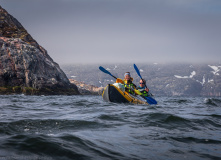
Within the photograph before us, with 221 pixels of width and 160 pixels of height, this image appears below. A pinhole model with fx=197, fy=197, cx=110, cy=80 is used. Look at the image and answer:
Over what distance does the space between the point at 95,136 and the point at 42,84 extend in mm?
60553

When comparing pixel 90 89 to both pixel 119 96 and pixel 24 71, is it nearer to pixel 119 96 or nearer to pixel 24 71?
pixel 24 71

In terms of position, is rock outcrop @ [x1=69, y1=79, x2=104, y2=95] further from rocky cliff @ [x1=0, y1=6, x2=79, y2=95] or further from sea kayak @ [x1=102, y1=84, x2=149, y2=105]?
sea kayak @ [x1=102, y1=84, x2=149, y2=105]

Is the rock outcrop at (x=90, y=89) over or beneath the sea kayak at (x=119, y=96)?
beneath

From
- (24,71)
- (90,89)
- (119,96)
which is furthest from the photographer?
(90,89)

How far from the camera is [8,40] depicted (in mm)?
61781

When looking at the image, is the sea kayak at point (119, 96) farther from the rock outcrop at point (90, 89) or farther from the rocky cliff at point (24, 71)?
the rock outcrop at point (90, 89)

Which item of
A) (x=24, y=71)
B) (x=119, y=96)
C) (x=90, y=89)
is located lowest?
(x=90, y=89)

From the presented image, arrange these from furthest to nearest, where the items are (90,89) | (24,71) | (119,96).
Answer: (90,89), (24,71), (119,96)

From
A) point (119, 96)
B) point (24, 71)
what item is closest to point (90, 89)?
point (24, 71)

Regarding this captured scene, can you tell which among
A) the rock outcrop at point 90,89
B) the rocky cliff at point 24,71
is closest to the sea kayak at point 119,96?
the rocky cliff at point 24,71

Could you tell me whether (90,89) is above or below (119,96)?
below

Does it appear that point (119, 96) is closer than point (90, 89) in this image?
Yes

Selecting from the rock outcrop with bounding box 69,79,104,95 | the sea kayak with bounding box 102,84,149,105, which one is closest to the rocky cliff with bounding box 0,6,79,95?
the sea kayak with bounding box 102,84,149,105

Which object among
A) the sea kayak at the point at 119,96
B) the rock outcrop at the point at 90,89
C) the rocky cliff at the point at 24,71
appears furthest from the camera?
the rock outcrop at the point at 90,89
